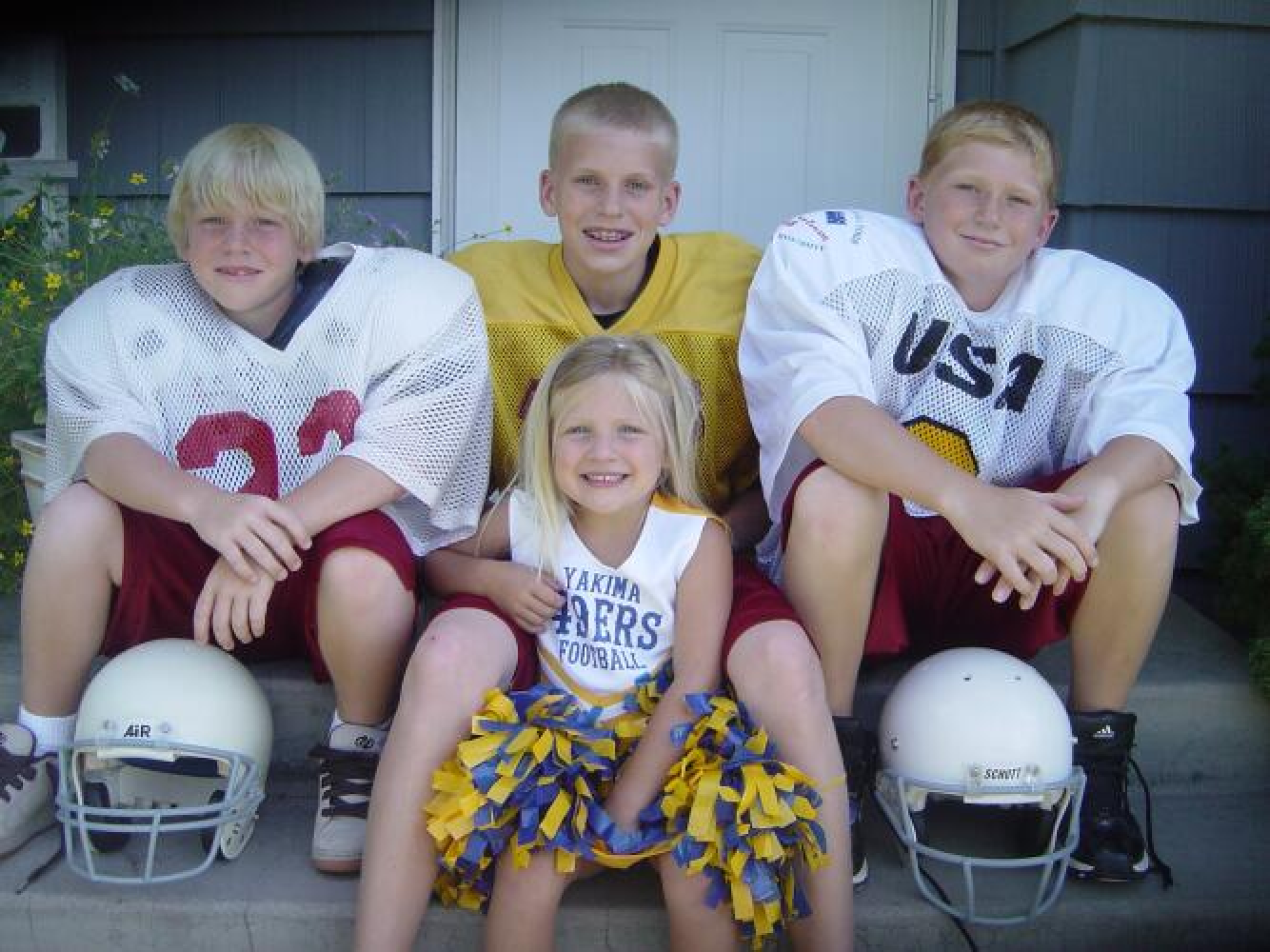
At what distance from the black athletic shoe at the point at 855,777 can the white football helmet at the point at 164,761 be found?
90cm

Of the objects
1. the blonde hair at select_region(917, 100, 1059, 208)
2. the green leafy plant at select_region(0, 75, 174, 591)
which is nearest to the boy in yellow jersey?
the blonde hair at select_region(917, 100, 1059, 208)

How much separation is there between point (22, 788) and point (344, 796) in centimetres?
50

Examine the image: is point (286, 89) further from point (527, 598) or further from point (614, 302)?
point (527, 598)

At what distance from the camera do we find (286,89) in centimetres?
361

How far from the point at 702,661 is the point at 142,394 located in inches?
40.6

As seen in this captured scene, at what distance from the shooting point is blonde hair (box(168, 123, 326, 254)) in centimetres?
220

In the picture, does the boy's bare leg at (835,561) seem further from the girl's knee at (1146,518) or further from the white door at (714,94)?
the white door at (714,94)

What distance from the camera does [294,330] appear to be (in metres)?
2.26

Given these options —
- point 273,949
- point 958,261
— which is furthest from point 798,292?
point 273,949

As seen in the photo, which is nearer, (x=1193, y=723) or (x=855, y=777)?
(x=855, y=777)

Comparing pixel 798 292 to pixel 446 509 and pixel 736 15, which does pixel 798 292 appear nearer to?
pixel 446 509

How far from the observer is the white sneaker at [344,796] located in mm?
2029

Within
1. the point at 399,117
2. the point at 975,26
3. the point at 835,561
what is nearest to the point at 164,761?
the point at 835,561

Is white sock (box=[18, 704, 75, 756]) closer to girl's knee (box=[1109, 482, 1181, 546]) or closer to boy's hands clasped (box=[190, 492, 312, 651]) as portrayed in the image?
boy's hands clasped (box=[190, 492, 312, 651])
